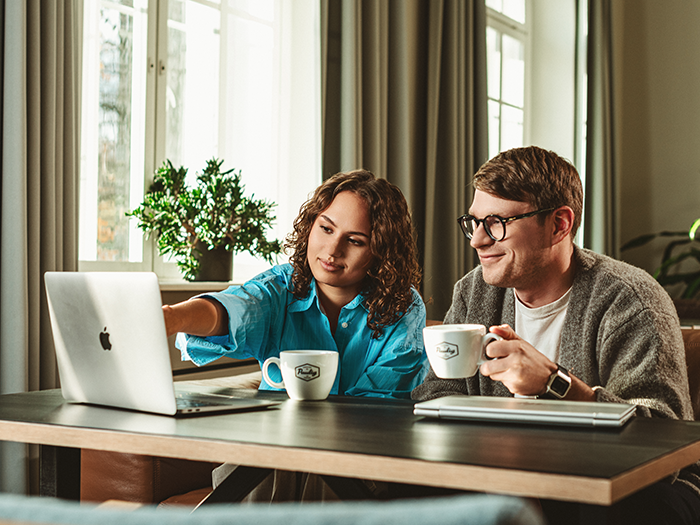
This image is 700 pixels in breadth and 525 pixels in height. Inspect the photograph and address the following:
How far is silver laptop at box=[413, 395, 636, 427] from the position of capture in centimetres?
92

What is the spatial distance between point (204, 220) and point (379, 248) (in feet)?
3.61

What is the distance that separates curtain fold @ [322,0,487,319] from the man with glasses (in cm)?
153

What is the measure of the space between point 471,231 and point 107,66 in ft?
5.24

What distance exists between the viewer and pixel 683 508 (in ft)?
3.78

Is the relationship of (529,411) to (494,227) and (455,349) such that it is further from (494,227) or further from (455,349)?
(494,227)

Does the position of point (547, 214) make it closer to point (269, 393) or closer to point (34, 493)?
point (269, 393)

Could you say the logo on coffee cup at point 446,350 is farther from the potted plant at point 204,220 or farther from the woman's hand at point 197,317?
the potted plant at point 204,220

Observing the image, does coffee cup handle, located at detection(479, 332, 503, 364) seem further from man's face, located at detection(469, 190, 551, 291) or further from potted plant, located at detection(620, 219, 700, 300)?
potted plant, located at detection(620, 219, 700, 300)

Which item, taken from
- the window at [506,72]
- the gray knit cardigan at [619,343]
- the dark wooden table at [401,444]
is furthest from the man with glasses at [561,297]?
the window at [506,72]

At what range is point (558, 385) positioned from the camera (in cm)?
113

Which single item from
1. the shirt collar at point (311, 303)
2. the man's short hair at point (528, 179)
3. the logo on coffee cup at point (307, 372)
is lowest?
the logo on coffee cup at point (307, 372)

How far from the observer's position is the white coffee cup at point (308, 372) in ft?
3.85

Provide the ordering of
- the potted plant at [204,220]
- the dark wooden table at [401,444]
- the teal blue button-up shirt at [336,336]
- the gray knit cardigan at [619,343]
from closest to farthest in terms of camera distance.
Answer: the dark wooden table at [401,444] → the gray knit cardigan at [619,343] → the teal blue button-up shirt at [336,336] → the potted plant at [204,220]

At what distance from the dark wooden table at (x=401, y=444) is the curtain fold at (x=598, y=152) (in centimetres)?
437
